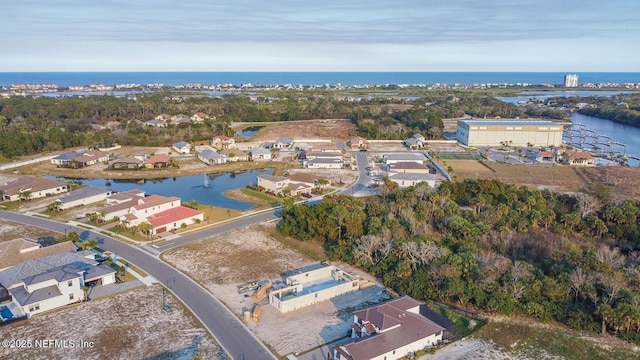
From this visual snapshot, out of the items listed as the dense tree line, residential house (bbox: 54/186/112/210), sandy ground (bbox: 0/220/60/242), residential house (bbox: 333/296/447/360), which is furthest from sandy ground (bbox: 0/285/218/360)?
residential house (bbox: 54/186/112/210)

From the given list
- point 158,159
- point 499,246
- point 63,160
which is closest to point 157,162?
point 158,159

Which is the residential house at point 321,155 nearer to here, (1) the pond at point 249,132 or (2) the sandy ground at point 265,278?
(2) the sandy ground at point 265,278

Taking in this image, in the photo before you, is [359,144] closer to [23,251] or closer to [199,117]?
[199,117]

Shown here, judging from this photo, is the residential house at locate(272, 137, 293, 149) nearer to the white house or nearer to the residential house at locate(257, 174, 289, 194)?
the white house

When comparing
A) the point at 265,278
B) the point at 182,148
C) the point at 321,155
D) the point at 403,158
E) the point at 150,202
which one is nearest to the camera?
the point at 265,278

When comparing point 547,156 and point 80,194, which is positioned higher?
point 547,156

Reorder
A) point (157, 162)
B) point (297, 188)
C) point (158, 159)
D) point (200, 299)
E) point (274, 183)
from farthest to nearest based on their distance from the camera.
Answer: point (158, 159)
point (157, 162)
point (274, 183)
point (297, 188)
point (200, 299)
